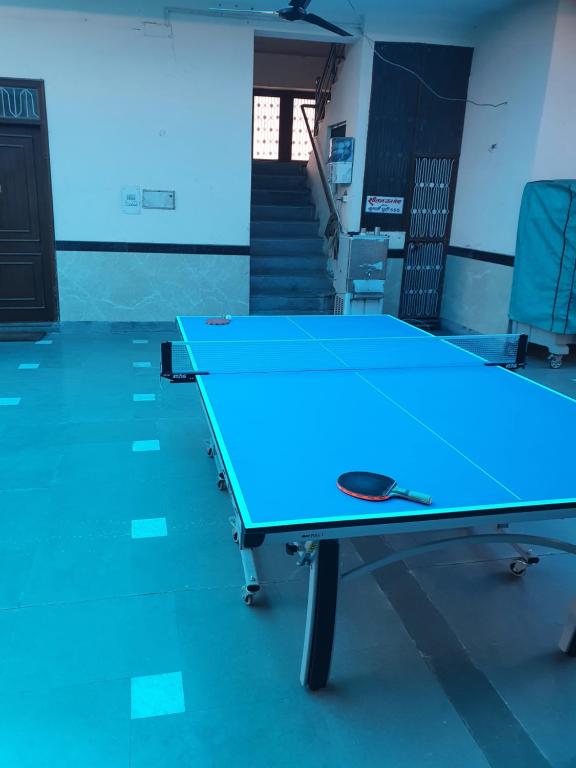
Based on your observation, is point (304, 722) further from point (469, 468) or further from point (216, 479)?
point (216, 479)

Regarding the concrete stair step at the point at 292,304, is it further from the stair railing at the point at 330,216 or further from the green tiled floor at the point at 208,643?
the green tiled floor at the point at 208,643

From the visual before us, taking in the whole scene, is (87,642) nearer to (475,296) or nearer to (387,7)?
(475,296)

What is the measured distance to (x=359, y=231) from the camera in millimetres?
7262

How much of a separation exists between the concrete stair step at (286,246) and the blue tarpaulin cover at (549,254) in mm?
2910

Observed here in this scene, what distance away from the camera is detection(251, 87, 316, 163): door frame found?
371 inches

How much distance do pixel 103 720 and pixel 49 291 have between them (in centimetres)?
597

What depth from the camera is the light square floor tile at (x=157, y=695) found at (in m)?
1.91

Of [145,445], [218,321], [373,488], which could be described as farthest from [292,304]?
[373,488]

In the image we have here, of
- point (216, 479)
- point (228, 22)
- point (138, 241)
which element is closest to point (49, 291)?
point (138, 241)

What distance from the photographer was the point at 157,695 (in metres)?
1.97

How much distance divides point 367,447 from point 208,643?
93 centimetres

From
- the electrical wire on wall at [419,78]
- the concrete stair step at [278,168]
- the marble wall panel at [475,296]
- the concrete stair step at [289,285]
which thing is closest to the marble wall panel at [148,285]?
the concrete stair step at [289,285]

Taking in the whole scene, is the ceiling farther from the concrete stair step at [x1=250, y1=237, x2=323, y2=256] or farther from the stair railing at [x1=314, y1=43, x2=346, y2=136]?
the concrete stair step at [x1=250, y1=237, x2=323, y2=256]

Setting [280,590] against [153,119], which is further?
[153,119]
